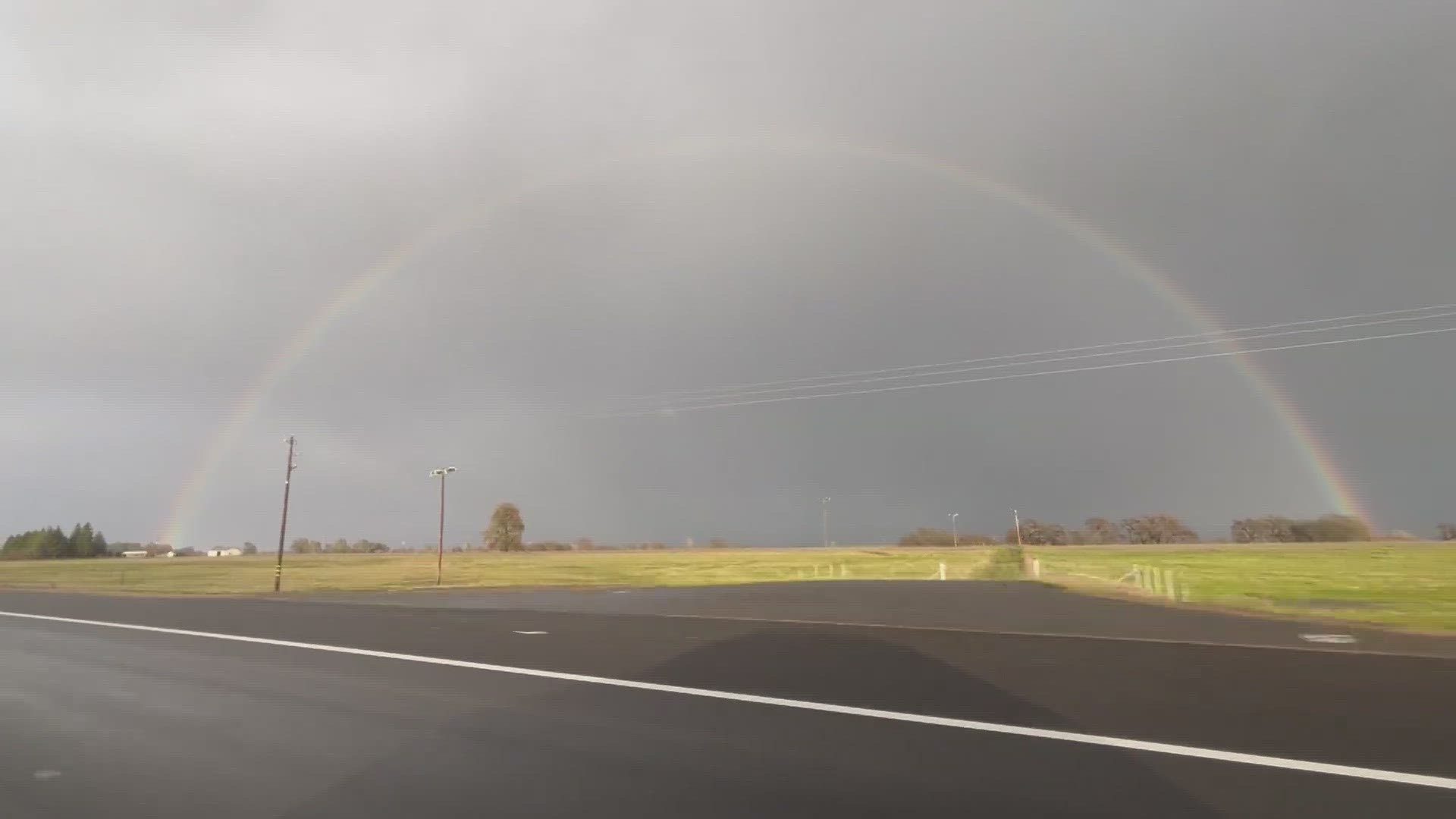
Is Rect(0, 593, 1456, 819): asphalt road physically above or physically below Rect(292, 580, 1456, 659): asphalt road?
above

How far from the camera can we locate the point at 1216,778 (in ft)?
19.6

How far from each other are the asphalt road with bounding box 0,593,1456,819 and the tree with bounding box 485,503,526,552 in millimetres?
126831

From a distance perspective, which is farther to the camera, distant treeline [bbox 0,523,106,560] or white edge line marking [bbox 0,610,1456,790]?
distant treeline [bbox 0,523,106,560]

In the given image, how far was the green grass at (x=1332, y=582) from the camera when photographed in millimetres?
21844

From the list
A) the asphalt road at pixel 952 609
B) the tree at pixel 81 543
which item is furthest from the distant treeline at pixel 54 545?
the asphalt road at pixel 952 609

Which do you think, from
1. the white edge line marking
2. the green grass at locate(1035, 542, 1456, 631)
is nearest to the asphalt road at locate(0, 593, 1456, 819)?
the white edge line marking

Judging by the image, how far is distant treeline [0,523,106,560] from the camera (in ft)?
401

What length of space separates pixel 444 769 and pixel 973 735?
4978 mm

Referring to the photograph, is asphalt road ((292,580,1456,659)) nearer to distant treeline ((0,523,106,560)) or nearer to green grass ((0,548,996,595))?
green grass ((0,548,996,595))

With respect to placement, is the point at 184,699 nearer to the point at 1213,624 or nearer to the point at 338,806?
the point at 338,806

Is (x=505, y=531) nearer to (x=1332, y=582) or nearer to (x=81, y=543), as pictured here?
(x=81, y=543)

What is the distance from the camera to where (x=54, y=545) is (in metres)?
125

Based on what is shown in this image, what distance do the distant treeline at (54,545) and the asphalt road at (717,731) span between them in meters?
149

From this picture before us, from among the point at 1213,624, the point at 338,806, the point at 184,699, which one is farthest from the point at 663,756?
the point at 1213,624
